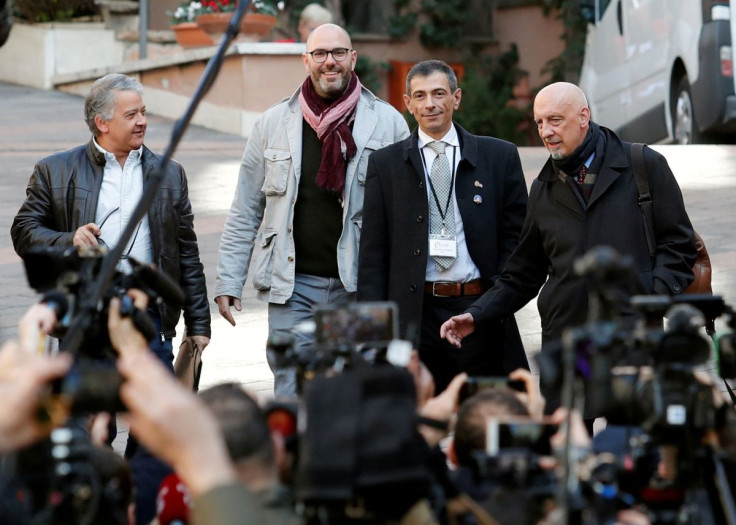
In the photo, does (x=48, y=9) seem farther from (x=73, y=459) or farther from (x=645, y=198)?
(x=73, y=459)

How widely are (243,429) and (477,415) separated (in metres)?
0.81

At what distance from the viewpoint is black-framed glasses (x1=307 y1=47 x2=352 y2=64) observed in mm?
6363

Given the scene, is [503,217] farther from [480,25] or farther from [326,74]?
[480,25]

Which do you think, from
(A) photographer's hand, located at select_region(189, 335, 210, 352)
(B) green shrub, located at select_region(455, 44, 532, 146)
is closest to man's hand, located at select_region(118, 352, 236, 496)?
(A) photographer's hand, located at select_region(189, 335, 210, 352)

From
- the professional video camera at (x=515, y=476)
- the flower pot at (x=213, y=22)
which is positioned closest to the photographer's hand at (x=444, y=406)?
the professional video camera at (x=515, y=476)

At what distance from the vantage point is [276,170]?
6.44m

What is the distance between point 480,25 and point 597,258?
21953 millimetres

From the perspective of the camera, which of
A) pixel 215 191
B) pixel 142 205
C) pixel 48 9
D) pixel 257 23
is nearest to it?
pixel 142 205

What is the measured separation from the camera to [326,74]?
6414 millimetres

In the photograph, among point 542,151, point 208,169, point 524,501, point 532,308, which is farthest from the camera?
point 542,151

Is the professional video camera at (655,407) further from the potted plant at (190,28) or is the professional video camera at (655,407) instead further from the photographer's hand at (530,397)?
the potted plant at (190,28)

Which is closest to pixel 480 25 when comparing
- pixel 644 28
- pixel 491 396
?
pixel 644 28

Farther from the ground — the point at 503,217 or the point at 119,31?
the point at 119,31

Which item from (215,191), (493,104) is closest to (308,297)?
(215,191)
